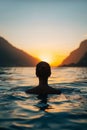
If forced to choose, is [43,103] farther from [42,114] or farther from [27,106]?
[42,114]

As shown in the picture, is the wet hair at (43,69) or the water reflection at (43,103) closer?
the water reflection at (43,103)

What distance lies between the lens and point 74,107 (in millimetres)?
7898

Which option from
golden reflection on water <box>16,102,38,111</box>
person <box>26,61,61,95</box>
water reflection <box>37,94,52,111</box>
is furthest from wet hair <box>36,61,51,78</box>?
golden reflection on water <box>16,102,38,111</box>

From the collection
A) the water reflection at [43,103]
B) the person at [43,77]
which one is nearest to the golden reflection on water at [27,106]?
the water reflection at [43,103]

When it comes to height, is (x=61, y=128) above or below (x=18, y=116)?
below

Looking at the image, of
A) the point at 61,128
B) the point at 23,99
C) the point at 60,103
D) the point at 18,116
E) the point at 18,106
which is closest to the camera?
the point at 61,128

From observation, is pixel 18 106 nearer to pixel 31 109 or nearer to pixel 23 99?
pixel 31 109

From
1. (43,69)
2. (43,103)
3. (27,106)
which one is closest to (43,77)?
(43,69)

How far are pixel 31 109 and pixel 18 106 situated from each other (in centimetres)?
70

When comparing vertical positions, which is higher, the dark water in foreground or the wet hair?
the wet hair

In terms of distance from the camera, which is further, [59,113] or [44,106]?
[44,106]

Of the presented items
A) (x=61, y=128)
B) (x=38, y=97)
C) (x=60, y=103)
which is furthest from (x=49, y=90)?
(x=61, y=128)

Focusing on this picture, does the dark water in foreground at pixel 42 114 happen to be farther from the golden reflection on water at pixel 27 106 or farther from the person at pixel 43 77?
the person at pixel 43 77

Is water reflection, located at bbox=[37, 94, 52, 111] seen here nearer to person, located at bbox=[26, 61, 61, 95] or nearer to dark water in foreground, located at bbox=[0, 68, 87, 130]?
dark water in foreground, located at bbox=[0, 68, 87, 130]
